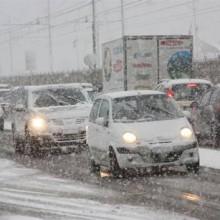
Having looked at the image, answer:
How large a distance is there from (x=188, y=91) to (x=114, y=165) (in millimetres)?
10469

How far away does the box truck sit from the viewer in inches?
1145

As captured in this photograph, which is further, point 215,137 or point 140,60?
point 140,60

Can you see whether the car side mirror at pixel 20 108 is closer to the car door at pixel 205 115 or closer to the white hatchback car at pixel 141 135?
the car door at pixel 205 115

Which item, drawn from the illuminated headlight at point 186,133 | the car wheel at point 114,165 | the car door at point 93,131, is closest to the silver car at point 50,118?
the car door at point 93,131

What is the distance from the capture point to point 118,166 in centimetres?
1328

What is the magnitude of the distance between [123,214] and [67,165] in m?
6.82

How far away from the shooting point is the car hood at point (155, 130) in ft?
43.1

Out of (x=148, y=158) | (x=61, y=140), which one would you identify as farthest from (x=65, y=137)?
(x=148, y=158)

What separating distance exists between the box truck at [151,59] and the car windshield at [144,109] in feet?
47.0

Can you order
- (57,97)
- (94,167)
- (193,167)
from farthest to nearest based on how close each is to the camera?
(57,97) < (94,167) < (193,167)

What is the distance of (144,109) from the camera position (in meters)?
14.3

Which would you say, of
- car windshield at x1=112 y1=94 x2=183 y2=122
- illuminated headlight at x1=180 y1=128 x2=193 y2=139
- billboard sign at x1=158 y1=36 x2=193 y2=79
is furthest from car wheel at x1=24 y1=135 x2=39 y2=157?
billboard sign at x1=158 y1=36 x2=193 y2=79

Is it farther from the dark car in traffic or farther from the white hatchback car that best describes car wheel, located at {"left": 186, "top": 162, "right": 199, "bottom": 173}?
the dark car in traffic

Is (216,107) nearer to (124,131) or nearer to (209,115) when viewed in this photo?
(209,115)
